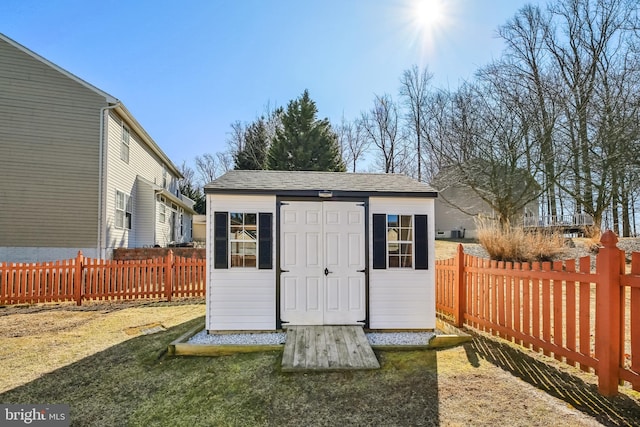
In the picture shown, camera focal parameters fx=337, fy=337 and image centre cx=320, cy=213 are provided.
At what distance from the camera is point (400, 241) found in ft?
21.0

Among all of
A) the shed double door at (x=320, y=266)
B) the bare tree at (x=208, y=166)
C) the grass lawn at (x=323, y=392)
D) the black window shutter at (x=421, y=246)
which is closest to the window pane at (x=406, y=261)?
the black window shutter at (x=421, y=246)

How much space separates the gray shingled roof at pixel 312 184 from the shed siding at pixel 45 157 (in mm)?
8635

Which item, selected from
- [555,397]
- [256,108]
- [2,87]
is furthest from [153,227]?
[256,108]

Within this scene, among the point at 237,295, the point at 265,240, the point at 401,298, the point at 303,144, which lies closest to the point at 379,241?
the point at 401,298

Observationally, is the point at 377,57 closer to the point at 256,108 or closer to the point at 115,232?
the point at 115,232

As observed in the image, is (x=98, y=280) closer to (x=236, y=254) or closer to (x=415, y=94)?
(x=236, y=254)

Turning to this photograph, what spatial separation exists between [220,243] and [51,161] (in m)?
10.5

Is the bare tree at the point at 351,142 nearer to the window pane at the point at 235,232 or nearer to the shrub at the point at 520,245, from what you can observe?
the shrub at the point at 520,245

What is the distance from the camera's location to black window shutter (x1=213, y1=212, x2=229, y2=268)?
611cm

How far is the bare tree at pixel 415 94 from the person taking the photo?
27.2m

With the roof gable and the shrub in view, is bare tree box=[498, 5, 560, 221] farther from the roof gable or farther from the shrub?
the roof gable

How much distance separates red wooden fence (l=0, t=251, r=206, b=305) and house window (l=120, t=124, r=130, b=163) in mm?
6224

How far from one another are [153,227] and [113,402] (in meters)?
14.4

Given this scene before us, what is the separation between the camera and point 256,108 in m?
33.3
